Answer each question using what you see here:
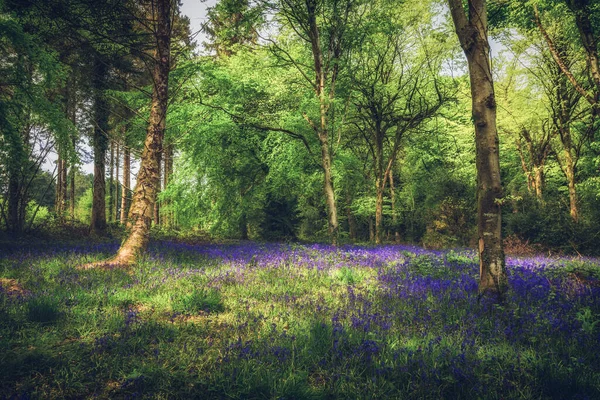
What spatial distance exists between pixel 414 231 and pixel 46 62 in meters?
26.7

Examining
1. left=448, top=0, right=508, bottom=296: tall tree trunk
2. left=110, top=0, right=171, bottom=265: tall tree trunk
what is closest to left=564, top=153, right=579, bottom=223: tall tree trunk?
left=448, top=0, right=508, bottom=296: tall tree trunk

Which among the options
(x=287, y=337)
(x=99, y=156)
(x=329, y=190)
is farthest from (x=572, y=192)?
(x=99, y=156)

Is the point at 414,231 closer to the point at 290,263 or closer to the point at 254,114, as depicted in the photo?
the point at 254,114

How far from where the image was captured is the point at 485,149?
527 centimetres

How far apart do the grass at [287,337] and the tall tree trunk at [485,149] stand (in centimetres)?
56

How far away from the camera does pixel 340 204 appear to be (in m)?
35.2

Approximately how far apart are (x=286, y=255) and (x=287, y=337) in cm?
629

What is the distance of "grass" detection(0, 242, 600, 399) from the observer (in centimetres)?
288

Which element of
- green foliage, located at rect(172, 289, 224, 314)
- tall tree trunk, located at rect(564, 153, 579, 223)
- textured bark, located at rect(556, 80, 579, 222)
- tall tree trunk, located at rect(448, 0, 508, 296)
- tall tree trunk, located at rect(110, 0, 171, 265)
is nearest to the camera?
green foliage, located at rect(172, 289, 224, 314)

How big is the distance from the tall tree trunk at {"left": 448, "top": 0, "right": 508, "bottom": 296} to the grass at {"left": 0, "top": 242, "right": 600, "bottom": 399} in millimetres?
556

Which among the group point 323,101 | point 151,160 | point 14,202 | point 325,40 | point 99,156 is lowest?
point 14,202

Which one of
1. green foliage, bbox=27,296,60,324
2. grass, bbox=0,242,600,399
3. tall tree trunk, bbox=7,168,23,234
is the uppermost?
tall tree trunk, bbox=7,168,23,234

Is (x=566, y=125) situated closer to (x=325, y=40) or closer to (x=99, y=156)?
(x=325, y=40)

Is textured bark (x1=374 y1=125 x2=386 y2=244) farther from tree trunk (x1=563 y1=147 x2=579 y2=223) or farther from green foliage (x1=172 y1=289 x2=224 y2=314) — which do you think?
green foliage (x1=172 y1=289 x2=224 y2=314)
